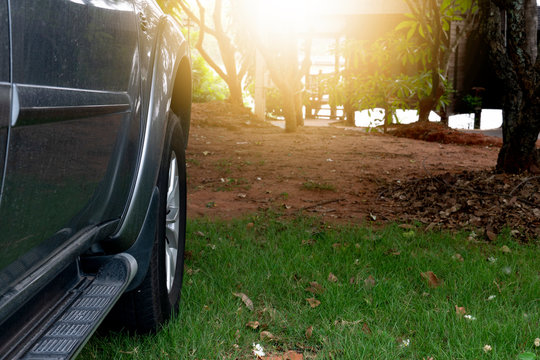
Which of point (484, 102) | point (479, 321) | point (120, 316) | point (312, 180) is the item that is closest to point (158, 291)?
point (120, 316)

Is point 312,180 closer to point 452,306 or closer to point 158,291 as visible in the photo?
point 452,306

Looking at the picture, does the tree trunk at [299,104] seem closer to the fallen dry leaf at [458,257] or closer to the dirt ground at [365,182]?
the dirt ground at [365,182]

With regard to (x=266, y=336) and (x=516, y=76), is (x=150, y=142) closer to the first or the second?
(x=266, y=336)

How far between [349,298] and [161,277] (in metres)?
1.17

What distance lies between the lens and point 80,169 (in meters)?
1.69

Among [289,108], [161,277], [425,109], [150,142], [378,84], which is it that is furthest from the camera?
[425,109]

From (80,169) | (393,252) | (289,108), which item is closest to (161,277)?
(80,169)

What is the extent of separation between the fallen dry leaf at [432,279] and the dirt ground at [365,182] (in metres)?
1.19

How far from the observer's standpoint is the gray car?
1312mm

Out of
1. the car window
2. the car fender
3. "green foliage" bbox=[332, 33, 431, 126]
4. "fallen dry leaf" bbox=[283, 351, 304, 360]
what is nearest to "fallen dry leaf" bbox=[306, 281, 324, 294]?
"fallen dry leaf" bbox=[283, 351, 304, 360]

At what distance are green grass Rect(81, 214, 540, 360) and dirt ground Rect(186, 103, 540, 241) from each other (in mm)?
652

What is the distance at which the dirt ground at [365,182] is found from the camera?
507 cm

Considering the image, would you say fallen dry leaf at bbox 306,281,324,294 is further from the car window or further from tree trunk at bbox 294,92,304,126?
tree trunk at bbox 294,92,304,126

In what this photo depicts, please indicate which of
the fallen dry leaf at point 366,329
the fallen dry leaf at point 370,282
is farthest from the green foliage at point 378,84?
the fallen dry leaf at point 366,329
